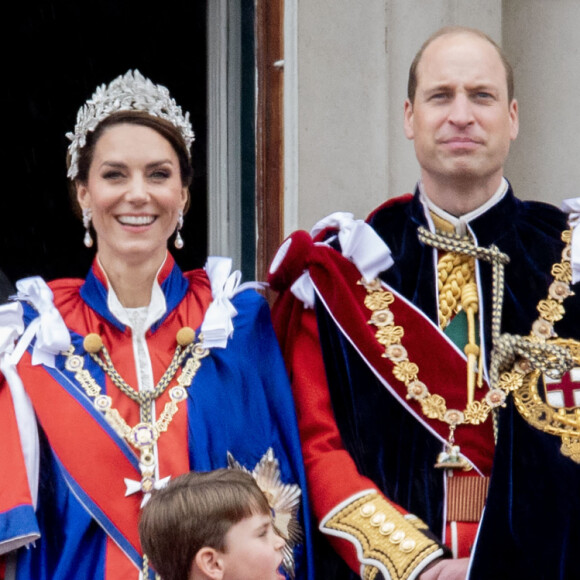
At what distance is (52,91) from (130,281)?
2130 mm

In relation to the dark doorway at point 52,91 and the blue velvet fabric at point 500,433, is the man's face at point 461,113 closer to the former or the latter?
the blue velvet fabric at point 500,433

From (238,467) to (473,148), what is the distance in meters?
0.92

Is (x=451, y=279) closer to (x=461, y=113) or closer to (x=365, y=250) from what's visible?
(x=365, y=250)

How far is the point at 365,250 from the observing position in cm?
395

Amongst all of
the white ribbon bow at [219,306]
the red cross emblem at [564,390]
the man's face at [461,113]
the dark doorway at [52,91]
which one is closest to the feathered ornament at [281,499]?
the white ribbon bow at [219,306]

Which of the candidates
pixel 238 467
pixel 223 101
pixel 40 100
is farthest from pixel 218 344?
pixel 40 100

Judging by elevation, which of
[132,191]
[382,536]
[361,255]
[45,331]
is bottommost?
[382,536]

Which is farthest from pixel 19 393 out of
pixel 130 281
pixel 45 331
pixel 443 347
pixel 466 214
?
pixel 466 214

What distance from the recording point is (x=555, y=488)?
3.62 m

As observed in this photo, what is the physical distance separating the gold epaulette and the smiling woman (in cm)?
12

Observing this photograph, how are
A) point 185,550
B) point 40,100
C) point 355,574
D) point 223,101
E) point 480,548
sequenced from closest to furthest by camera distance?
point 185,550
point 480,548
point 355,574
point 223,101
point 40,100

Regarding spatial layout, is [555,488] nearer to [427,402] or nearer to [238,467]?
[427,402]

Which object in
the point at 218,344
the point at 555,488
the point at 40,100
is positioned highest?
the point at 40,100

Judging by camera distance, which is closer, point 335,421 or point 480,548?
point 480,548
